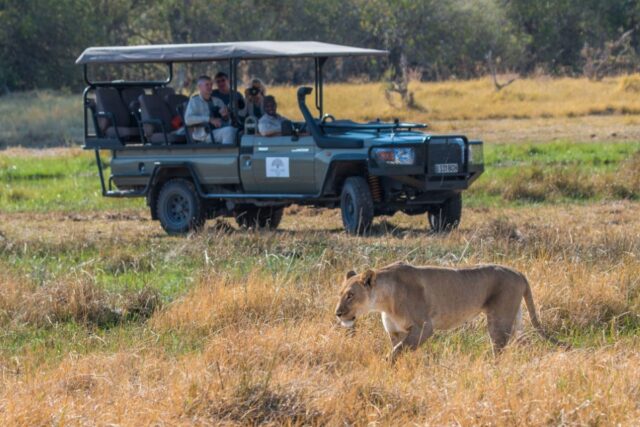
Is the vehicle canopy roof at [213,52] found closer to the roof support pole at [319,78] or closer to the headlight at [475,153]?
the roof support pole at [319,78]

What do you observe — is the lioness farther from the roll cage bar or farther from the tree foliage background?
the tree foliage background

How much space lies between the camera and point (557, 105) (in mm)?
29641

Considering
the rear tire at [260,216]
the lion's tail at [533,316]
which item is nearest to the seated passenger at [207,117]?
the rear tire at [260,216]

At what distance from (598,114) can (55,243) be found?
61.0 ft

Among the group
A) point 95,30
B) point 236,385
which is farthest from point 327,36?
point 236,385

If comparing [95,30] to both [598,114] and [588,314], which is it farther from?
[588,314]

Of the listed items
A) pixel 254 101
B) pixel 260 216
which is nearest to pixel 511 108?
pixel 260 216

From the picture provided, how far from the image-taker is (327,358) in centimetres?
721

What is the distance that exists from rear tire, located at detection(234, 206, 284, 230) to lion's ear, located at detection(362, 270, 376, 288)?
7651mm

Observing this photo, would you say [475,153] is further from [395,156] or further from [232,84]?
[232,84]

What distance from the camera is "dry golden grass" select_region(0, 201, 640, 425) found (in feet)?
19.9

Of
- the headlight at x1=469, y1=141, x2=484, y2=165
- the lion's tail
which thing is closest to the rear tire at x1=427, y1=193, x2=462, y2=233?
the headlight at x1=469, y1=141, x2=484, y2=165

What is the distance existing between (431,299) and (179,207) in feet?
25.3

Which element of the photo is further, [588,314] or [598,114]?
[598,114]
